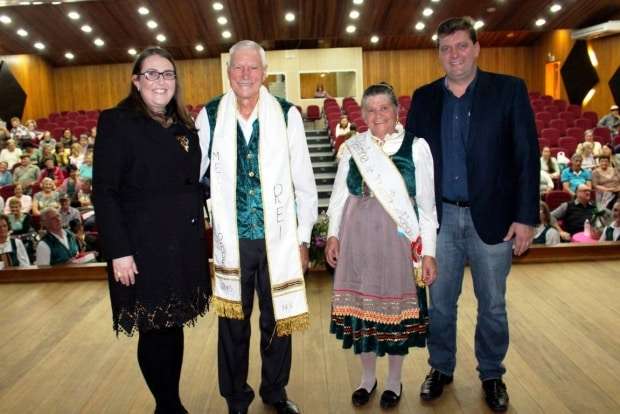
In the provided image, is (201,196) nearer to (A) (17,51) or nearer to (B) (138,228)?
(B) (138,228)

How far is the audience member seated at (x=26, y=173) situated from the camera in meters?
8.89

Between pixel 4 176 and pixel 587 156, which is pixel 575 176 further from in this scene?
pixel 4 176

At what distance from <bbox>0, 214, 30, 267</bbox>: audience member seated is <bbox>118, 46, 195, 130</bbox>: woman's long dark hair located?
3.32m

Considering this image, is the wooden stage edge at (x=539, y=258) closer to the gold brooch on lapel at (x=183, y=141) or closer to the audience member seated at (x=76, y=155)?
the gold brooch on lapel at (x=183, y=141)

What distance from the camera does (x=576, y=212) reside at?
5766 millimetres

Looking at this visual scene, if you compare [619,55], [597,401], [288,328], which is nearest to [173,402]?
[288,328]

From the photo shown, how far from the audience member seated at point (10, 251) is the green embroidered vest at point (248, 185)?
3.31 metres

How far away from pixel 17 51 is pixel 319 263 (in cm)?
1170

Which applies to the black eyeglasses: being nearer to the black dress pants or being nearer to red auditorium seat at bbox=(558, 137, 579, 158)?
the black dress pants

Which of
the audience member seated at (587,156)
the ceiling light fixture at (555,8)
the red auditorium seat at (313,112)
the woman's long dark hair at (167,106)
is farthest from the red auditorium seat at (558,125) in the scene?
the woman's long dark hair at (167,106)

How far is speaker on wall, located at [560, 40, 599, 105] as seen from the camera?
523 inches

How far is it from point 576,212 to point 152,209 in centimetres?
483

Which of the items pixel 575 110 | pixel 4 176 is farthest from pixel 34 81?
pixel 575 110

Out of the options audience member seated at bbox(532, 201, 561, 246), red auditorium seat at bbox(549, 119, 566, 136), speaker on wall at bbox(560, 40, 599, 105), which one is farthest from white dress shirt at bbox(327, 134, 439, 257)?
speaker on wall at bbox(560, 40, 599, 105)
